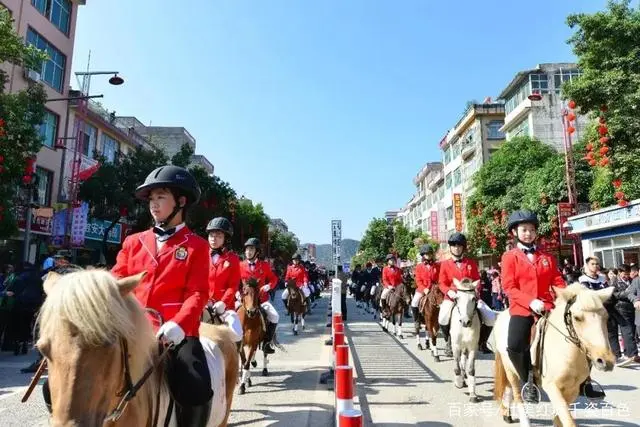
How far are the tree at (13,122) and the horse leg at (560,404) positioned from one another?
11.4 metres

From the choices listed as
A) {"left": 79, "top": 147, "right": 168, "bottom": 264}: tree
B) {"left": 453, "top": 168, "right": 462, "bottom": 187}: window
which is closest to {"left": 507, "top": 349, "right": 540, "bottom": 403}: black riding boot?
{"left": 79, "top": 147, "right": 168, "bottom": 264}: tree

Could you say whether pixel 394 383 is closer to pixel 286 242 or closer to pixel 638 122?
pixel 638 122

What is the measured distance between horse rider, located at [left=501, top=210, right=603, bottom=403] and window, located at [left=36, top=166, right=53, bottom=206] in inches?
862

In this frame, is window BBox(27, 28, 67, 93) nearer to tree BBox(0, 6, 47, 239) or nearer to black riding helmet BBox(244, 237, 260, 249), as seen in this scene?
tree BBox(0, 6, 47, 239)

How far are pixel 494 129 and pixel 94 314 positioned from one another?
44813mm

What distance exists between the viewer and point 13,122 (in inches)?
446

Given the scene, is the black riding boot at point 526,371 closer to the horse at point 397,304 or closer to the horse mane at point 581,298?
the horse mane at point 581,298

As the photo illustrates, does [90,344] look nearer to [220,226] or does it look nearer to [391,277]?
[220,226]

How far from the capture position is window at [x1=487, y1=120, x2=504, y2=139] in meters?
42.3

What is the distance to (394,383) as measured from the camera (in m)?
7.59

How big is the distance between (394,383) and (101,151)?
2414 cm

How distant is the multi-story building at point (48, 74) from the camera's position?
20.0m

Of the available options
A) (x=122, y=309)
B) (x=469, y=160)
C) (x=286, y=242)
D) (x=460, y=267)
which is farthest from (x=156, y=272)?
(x=286, y=242)

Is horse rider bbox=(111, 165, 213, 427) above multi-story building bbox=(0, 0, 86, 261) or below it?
below
